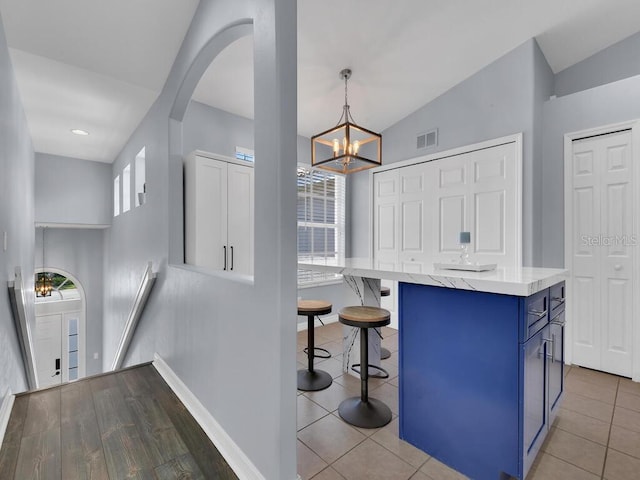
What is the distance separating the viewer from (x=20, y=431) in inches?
77.9

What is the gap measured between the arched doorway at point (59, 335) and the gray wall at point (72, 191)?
220 centimetres

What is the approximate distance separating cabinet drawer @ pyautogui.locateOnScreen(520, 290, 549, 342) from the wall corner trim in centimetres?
142

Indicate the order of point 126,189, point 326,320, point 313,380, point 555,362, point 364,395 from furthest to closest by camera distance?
point 126,189 → point 326,320 → point 313,380 → point 364,395 → point 555,362

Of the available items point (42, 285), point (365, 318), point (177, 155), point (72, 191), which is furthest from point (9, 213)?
point (42, 285)

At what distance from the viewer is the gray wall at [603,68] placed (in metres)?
3.15

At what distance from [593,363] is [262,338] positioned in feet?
11.0

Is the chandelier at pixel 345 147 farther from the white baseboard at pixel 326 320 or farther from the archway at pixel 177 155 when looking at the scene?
the white baseboard at pixel 326 320

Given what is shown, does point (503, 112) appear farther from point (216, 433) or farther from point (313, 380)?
point (216, 433)

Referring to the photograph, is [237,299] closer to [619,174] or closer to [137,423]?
[137,423]

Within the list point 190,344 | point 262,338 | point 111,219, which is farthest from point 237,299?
point 111,219

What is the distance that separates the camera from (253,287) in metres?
1.58

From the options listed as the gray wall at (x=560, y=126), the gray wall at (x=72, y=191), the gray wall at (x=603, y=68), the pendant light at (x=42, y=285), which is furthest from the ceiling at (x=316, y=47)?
the pendant light at (x=42, y=285)

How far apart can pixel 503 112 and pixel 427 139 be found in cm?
92

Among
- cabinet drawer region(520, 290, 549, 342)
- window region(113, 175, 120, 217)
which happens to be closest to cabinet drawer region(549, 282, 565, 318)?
cabinet drawer region(520, 290, 549, 342)
